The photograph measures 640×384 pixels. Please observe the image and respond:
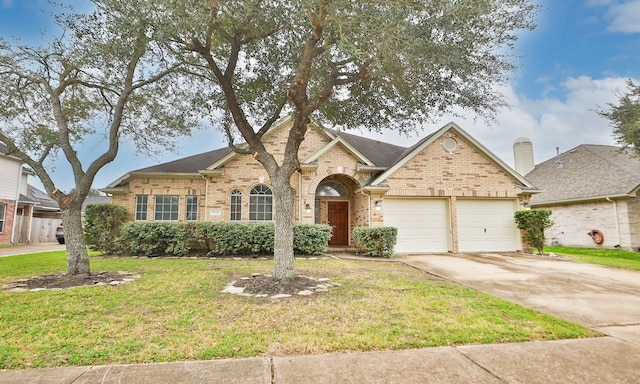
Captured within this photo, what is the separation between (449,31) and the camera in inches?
251

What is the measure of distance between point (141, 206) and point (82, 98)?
240 inches

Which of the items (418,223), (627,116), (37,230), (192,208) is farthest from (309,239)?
(37,230)

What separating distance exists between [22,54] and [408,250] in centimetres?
1362

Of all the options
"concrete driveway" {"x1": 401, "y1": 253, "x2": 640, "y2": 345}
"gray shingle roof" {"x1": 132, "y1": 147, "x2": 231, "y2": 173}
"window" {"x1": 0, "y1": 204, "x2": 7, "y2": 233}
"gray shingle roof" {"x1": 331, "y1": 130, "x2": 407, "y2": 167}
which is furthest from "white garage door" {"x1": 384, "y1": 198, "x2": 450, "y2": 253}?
"window" {"x1": 0, "y1": 204, "x2": 7, "y2": 233}

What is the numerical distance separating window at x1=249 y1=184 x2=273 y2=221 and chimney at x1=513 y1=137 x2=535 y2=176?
18.6 metres

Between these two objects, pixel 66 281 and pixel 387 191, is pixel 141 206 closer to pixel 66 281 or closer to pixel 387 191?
pixel 66 281

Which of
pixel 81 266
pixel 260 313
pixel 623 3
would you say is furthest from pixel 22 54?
pixel 623 3

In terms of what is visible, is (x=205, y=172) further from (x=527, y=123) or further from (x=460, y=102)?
(x=527, y=123)

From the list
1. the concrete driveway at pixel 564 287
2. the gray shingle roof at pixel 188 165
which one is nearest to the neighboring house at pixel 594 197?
the concrete driveway at pixel 564 287

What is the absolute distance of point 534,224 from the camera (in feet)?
42.7

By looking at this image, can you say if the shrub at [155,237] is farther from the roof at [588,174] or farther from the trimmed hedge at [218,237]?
the roof at [588,174]

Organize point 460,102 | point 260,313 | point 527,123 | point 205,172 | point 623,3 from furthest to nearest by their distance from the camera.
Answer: point 527,123 < point 205,172 < point 623,3 < point 460,102 < point 260,313

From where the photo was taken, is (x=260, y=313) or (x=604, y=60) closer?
(x=260, y=313)

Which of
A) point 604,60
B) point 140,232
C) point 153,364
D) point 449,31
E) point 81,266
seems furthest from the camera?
point 604,60
